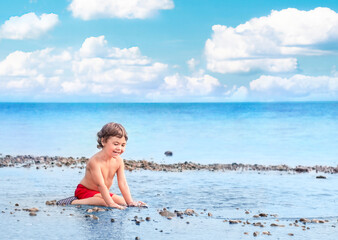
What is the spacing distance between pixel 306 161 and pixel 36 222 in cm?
1641

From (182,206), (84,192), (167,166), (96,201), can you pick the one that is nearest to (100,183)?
(96,201)

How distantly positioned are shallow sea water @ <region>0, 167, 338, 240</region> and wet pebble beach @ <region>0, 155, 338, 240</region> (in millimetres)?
16

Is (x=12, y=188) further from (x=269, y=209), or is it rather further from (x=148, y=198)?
(x=269, y=209)

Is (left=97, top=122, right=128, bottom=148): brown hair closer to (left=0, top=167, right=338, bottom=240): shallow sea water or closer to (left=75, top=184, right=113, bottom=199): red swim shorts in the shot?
(left=75, top=184, right=113, bottom=199): red swim shorts

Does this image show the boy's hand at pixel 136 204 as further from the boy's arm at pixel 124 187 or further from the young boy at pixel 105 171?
the boy's arm at pixel 124 187

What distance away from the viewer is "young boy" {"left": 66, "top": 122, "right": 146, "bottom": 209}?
35.1 feet

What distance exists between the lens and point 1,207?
35.7 feet

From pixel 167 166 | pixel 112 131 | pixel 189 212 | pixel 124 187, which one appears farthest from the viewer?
pixel 167 166

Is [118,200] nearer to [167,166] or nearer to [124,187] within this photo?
[124,187]

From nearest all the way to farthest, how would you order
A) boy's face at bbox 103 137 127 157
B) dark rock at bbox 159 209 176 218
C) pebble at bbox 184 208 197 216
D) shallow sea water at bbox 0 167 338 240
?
shallow sea water at bbox 0 167 338 240, dark rock at bbox 159 209 176 218, pebble at bbox 184 208 197 216, boy's face at bbox 103 137 127 157

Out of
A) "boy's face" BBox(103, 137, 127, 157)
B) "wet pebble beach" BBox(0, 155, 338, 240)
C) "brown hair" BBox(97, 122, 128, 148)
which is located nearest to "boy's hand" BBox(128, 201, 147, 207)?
"wet pebble beach" BBox(0, 155, 338, 240)

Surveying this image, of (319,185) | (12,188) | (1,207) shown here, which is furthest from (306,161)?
(1,207)

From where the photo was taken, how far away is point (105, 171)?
11172mm

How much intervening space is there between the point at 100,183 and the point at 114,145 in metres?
→ 0.81
